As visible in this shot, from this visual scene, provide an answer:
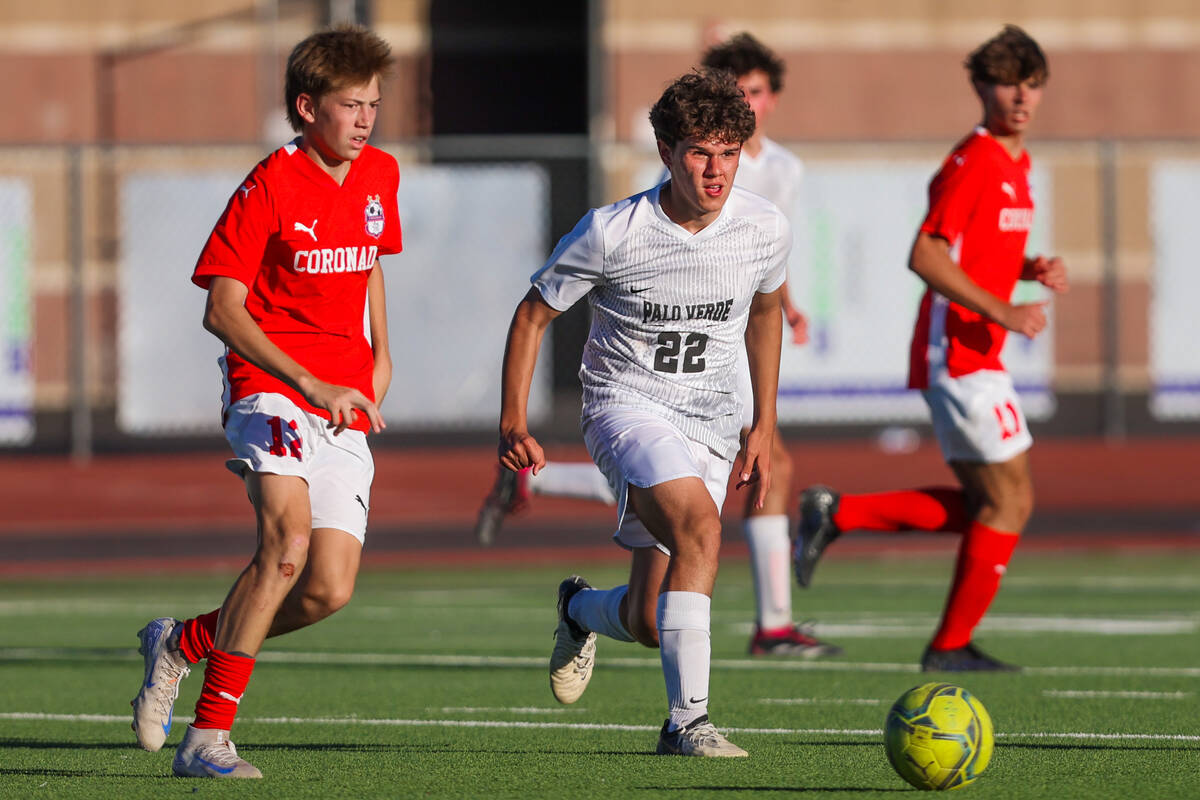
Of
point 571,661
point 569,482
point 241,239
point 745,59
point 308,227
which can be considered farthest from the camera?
point 569,482

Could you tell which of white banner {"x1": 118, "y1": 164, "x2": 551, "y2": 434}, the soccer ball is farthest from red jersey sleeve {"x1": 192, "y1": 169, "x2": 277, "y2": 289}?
white banner {"x1": 118, "y1": 164, "x2": 551, "y2": 434}

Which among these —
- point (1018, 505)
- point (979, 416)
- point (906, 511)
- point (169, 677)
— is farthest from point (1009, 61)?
point (169, 677)

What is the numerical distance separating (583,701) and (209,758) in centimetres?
202

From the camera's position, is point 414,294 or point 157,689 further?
point 414,294

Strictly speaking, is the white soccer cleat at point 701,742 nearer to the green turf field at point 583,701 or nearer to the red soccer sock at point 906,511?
the green turf field at point 583,701

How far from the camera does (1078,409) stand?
16875mm

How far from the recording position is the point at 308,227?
231 inches

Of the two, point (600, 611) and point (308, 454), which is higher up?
point (308, 454)

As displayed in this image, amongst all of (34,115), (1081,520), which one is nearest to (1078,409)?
(1081,520)

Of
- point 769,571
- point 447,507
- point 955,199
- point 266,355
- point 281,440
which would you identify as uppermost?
point 955,199

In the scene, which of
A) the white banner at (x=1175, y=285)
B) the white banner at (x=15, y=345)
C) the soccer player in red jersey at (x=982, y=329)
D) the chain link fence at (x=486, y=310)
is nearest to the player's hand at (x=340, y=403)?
the soccer player in red jersey at (x=982, y=329)

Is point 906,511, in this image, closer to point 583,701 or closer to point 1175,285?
point 583,701

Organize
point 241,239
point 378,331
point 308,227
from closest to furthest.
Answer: point 241,239 < point 308,227 < point 378,331

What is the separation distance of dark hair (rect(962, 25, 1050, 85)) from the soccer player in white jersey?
1970 mm
